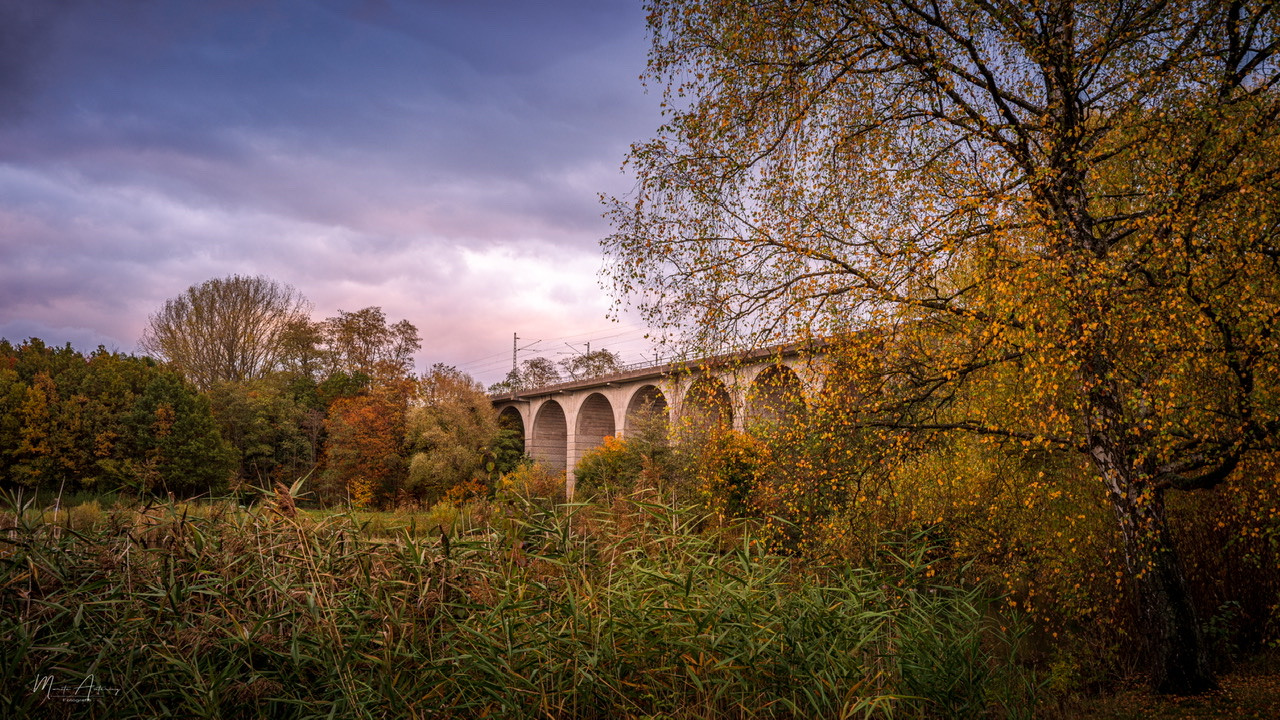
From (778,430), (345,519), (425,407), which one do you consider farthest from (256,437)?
(345,519)

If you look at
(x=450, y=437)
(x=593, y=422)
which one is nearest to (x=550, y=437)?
(x=593, y=422)

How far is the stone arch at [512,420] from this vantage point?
4022 centimetres

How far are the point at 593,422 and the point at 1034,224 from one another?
3020cm

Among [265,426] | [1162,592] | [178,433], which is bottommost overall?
[1162,592]

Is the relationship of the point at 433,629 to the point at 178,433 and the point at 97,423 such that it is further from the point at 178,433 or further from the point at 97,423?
the point at 97,423

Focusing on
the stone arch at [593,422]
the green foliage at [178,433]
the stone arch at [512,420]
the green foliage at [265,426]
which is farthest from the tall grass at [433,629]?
the stone arch at [512,420]

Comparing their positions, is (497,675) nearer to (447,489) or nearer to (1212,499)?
(1212,499)

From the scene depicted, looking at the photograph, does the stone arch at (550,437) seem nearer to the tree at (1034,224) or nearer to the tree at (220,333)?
the tree at (220,333)

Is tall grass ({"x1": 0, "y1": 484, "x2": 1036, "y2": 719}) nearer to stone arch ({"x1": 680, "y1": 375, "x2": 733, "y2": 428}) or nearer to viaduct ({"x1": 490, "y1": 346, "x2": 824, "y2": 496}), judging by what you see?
viaduct ({"x1": 490, "y1": 346, "x2": 824, "y2": 496})

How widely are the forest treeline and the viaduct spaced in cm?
436

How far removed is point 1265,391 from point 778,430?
3.61 metres

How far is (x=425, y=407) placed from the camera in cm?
2886

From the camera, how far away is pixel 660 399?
27406 mm

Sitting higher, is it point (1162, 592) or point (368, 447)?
point (368, 447)
